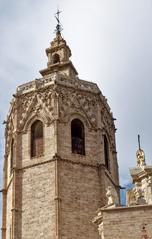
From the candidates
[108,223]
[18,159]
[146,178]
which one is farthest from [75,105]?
[108,223]

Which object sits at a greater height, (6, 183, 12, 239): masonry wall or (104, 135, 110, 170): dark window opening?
(104, 135, 110, 170): dark window opening

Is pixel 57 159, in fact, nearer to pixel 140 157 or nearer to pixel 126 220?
pixel 140 157

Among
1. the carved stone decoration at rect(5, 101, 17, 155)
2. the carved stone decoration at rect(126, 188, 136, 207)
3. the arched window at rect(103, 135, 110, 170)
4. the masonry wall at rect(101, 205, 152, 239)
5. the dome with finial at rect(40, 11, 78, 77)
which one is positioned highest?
the dome with finial at rect(40, 11, 78, 77)

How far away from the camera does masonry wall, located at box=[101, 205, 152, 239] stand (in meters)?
23.0

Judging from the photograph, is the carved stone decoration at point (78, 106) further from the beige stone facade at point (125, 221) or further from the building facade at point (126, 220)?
the beige stone facade at point (125, 221)

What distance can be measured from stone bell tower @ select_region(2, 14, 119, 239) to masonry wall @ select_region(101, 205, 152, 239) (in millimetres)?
6603

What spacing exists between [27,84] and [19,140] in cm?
364

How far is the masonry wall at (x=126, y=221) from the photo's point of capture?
→ 23.0 meters

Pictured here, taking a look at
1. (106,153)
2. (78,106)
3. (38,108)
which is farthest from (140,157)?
(38,108)

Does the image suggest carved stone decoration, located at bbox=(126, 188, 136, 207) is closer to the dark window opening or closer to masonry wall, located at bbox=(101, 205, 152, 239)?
masonry wall, located at bbox=(101, 205, 152, 239)

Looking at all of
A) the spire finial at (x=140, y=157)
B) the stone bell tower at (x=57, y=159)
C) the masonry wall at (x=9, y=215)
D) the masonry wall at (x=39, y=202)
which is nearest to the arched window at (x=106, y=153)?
the stone bell tower at (x=57, y=159)

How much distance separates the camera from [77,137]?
1339 inches

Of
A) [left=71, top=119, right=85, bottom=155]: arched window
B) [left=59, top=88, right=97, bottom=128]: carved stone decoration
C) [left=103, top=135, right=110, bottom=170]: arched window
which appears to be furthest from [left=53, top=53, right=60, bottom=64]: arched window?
[left=103, top=135, right=110, bottom=170]: arched window

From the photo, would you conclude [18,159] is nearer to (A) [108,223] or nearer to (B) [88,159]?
(B) [88,159]
